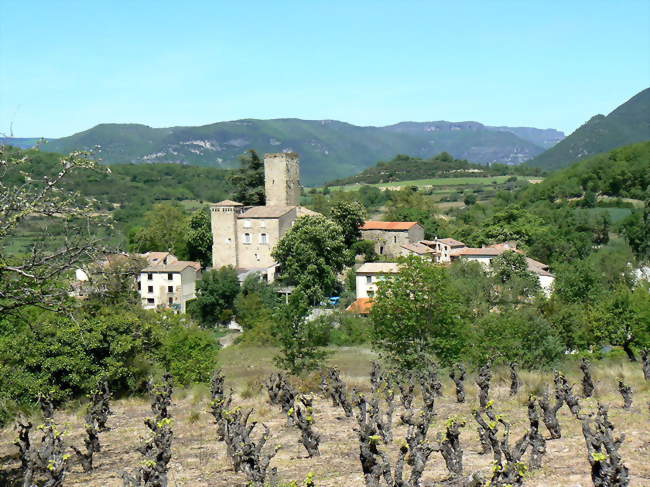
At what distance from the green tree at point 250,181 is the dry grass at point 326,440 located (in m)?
58.2

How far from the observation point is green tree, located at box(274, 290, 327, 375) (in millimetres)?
25688

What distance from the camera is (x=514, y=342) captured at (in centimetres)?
2600

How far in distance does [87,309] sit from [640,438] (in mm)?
15572

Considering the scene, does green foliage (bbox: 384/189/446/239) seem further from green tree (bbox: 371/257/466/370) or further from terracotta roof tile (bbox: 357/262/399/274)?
green tree (bbox: 371/257/466/370)

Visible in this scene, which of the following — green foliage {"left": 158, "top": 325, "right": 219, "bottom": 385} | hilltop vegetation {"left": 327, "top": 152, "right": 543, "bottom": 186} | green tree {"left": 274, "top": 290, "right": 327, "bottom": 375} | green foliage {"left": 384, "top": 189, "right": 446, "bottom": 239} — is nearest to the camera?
green tree {"left": 274, "top": 290, "right": 327, "bottom": 375}

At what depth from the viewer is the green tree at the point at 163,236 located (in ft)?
255

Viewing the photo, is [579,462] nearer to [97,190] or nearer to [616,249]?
[616,249]

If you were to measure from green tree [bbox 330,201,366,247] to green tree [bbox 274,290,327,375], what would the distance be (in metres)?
45.8

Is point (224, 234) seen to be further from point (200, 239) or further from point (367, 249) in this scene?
point (367, 249)

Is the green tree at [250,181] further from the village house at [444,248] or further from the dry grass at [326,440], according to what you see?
the dry grass at [326,440]

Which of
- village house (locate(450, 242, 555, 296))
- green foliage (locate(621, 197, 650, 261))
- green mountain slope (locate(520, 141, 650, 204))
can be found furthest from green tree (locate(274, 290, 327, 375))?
green mountain slope (locate(520, 141, 650, 204))

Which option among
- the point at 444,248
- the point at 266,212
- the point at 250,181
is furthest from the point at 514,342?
the point at 250,181

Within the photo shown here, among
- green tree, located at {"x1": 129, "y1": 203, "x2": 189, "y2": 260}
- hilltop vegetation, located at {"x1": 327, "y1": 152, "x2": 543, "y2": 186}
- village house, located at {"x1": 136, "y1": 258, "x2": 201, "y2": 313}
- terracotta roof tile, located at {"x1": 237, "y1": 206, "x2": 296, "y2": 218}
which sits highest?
hilltop vegetation, located at {"x1": 327, "y1": 152, "x2": 543, "y2": 186}

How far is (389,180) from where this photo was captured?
189 m
